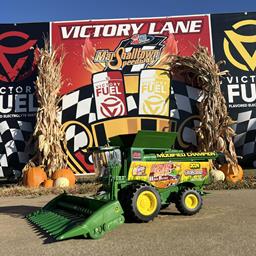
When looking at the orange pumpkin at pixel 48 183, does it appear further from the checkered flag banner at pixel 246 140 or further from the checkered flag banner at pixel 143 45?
the checkered flag banner at pixel 246 140

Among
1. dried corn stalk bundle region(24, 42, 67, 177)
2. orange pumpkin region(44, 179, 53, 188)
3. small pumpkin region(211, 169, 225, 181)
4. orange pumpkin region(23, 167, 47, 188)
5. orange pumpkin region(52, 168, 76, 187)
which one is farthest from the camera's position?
dried corn stalk bundle region(24, 42, 67, 177)

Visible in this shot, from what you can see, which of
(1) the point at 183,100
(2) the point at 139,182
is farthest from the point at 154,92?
(2) the point at 139,182

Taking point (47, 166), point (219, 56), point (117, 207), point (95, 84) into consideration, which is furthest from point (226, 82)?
point (117, 207)

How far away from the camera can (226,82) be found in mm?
13211

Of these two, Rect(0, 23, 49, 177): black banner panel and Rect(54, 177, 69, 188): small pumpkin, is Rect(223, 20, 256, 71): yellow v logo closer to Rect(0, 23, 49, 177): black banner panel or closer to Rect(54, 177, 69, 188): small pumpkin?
Rect(0, 23, 49, 177): black banner panel

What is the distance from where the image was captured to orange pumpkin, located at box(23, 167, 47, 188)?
11.5m

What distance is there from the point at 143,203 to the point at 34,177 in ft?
20.0

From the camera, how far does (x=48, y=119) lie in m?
12.5

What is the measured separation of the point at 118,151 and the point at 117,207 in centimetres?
135

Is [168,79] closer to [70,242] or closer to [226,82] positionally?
[226,82]

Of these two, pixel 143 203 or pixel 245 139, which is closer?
pixel 143 203

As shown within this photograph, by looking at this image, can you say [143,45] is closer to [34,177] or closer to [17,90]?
[17,90]

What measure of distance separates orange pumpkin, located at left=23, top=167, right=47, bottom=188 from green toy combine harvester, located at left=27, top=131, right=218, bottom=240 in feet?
14.5

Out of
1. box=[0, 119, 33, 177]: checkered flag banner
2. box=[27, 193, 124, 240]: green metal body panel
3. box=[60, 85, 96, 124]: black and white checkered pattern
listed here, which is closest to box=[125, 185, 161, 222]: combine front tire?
box=[27, 193, 124, 240]: green metal body panel
